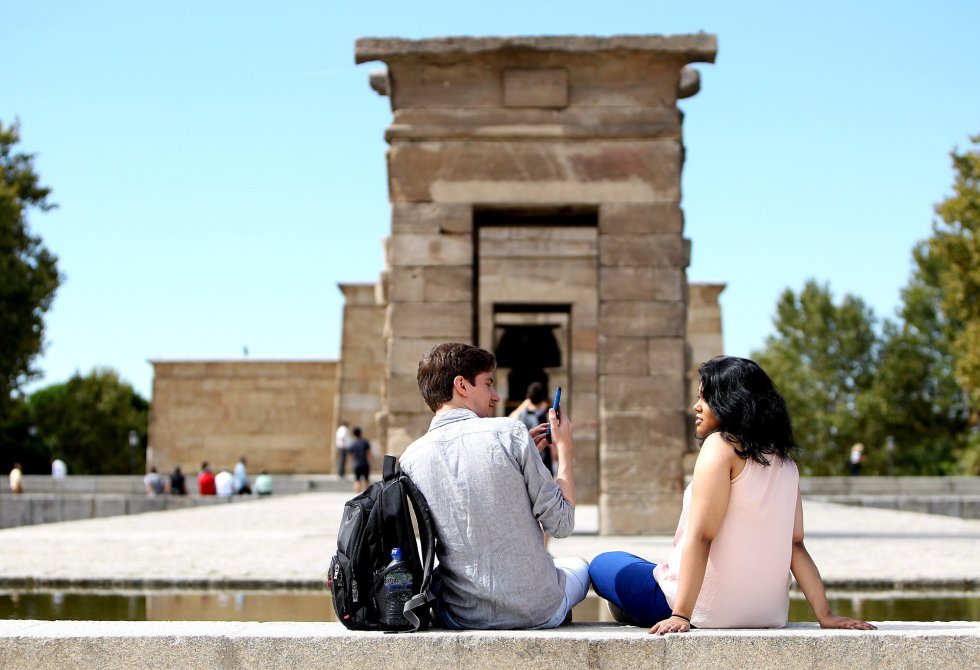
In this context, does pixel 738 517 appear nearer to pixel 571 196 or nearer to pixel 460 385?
pixel 460 385

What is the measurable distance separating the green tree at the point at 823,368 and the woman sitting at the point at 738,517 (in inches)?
2052

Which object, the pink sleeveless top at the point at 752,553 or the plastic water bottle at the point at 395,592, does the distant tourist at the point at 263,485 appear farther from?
the pink sleeveless top at the point at 752,553

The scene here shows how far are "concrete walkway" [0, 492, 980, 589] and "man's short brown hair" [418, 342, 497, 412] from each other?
512cm

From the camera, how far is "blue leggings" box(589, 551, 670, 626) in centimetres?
436

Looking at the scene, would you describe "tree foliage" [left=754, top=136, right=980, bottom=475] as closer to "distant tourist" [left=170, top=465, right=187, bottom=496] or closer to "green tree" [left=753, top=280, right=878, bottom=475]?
"green tree" [left=753, top=280, right=878, bottom=475]

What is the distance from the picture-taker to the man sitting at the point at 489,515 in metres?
4.17

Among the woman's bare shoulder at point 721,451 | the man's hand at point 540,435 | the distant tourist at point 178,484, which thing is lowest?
the distant tourist at point 178,484

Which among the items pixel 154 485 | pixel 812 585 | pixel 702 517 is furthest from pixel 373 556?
pixel 154 485

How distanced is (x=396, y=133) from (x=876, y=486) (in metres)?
21.7

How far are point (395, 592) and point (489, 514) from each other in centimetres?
42

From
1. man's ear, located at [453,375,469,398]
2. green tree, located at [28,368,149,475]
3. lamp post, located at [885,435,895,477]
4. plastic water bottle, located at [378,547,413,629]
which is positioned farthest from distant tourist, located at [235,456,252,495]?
green tree, located at [28,368,149,475]

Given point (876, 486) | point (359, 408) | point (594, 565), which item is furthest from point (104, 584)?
point (876, 486)

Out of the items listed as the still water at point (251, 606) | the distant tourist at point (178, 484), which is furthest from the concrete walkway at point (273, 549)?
the distant tourist at point (178, 484)

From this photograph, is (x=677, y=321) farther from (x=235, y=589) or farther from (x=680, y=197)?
(x=235, y=589)
